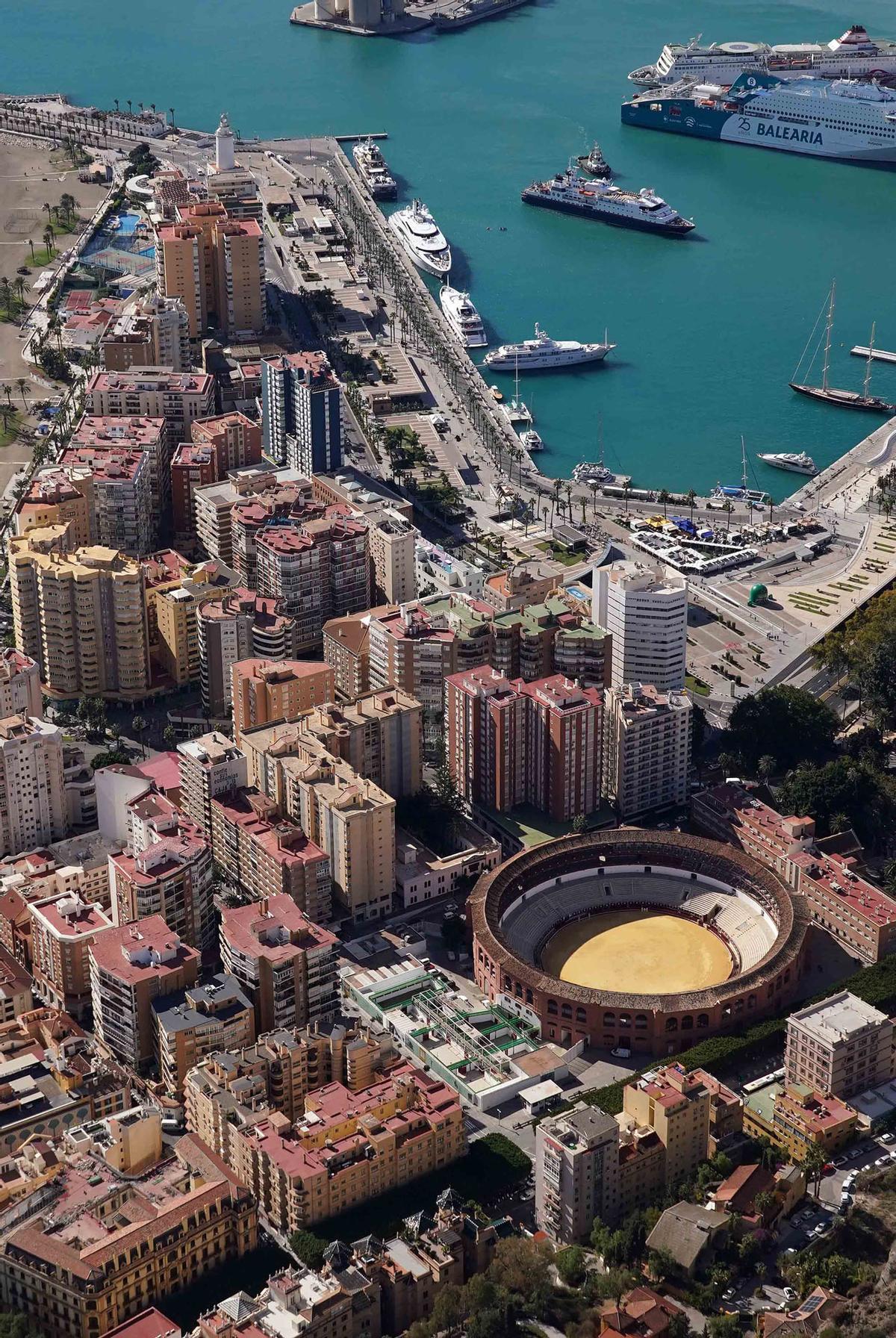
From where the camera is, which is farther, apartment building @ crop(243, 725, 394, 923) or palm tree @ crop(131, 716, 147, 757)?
palm tree @ crop(131, 716, 147, 757)

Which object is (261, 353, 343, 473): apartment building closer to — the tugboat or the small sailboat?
the small sailboat

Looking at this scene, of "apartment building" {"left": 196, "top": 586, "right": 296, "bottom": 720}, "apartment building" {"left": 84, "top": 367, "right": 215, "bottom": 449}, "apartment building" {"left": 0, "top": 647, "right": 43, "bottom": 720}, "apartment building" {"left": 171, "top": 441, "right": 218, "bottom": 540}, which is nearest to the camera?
"apartment building" {"left": 0, "top": 647, "right": 43, "bottom": 720}

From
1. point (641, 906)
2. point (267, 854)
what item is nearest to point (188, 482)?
point (267, 854)

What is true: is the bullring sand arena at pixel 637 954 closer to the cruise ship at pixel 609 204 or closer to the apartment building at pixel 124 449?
the apartment building at pixel 124 449

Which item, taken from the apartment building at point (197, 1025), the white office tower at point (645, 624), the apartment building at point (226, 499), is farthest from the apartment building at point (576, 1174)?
the apartment building at point (226, 499)

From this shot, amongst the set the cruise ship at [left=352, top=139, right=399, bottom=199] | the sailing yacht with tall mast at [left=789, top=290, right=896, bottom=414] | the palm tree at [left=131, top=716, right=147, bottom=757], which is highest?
the cruise ship at [left=352, top=139, right=399, bottom=199]

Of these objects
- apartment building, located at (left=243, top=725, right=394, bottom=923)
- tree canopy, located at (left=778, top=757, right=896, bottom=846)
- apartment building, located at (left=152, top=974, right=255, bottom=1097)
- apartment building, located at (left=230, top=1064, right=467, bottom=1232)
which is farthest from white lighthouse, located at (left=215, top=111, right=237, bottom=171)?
apartment building, located at (left=230, top=1064, right=467, bottom=1232)

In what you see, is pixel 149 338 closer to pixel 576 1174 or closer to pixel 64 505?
pixel 64 505
